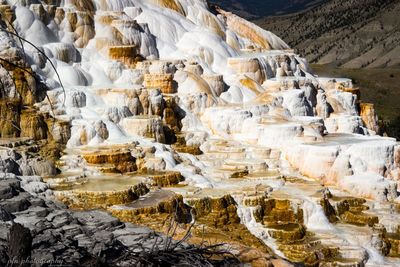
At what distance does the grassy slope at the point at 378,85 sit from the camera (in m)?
45.4

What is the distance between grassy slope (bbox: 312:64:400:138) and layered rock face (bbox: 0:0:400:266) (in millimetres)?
23232

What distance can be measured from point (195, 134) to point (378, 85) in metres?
37.0

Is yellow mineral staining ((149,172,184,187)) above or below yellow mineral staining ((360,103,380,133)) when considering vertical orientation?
below

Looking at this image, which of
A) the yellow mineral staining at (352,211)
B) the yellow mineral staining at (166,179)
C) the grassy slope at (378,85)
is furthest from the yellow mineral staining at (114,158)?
the grassy slope at (378,85)

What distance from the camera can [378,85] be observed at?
1988 inches

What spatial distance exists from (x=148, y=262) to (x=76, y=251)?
0.71 meters

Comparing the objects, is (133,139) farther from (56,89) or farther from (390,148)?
(390,148)

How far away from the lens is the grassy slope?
149ft

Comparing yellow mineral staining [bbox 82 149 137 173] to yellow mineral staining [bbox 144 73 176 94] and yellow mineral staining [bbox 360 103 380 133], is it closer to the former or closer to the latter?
yellow mineral staining [bbox 144 73 176 94]

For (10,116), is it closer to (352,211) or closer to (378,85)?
(352,211)

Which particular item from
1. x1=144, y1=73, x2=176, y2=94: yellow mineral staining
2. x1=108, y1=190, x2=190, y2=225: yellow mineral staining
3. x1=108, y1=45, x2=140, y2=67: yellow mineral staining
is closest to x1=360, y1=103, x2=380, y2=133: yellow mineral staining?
x1=144, y1=73, x2=176, y2=94: yellow mineral staining

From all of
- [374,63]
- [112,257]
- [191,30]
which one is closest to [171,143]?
[191,30]

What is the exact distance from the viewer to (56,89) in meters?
15.9

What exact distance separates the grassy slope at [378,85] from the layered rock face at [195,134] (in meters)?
23.2
